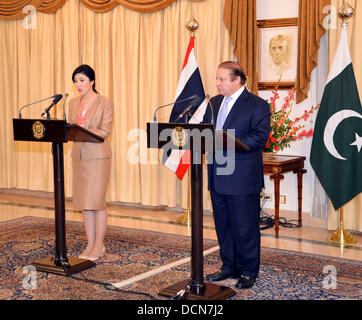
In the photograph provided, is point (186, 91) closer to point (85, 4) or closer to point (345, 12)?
point (345, 12)

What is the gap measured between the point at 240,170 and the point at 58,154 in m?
1.56

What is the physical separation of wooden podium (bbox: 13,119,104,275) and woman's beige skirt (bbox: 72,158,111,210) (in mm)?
261

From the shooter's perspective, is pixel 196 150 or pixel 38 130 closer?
pixel 196 150

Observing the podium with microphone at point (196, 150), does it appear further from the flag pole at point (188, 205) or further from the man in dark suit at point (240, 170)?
the flag pole at point (188, 205)

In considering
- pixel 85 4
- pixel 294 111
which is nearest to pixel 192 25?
pixel 294 111

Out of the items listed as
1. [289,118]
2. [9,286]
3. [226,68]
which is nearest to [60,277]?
[9,286]

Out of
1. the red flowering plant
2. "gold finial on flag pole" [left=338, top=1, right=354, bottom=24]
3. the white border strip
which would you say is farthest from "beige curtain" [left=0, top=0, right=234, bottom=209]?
the white border strip

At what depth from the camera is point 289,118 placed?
6.24m

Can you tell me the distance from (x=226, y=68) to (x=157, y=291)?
69.3 inches

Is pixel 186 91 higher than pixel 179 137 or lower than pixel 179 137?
higher

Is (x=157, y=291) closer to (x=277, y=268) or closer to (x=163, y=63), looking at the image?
(x=277, y=268)

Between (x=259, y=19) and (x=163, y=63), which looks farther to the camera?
(x=163, y=63)

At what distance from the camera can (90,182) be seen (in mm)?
4594
